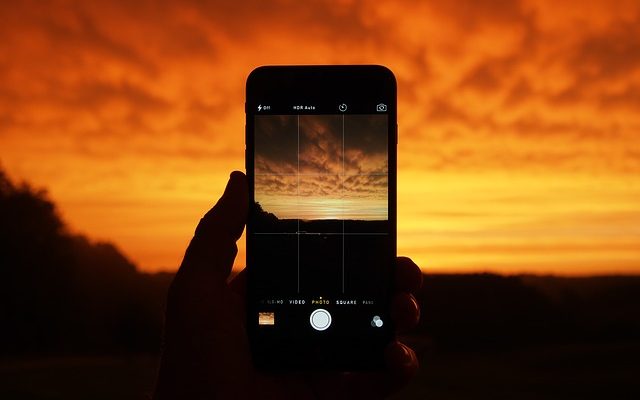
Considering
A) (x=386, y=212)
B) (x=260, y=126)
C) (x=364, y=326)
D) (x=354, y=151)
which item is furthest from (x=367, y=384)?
(x=260, y=126)

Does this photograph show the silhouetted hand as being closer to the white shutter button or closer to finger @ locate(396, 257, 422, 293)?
finger @ locate(396, 257, 422, 293)

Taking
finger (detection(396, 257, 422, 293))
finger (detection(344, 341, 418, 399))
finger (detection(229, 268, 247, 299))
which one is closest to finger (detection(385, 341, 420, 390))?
finger (detection(344, 341, 418, 399))

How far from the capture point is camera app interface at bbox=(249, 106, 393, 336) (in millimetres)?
3605

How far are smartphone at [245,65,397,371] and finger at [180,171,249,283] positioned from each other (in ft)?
0.25

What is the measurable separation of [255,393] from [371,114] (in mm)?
1387

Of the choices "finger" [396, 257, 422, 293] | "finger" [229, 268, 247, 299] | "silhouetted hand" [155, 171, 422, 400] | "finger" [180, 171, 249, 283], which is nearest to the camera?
"silhouetted hand" [155, 171, 422, 400]

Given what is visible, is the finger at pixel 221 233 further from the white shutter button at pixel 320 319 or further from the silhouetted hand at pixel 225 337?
the white shutter button at pixel 320 319

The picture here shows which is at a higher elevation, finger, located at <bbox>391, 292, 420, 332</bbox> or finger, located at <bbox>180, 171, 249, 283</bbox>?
finger, located at <bbox>180, 171, 249, 283</bbox>

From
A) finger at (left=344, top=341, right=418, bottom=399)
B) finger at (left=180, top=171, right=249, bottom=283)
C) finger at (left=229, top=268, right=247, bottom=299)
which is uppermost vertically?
finger at (left=180, top=171, right=249, bottom=283)

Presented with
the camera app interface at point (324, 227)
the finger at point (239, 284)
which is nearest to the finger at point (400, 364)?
the camera app interface at point (324, 227)

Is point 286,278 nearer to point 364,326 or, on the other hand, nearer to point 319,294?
point 319,294

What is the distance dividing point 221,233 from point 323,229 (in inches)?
18.6

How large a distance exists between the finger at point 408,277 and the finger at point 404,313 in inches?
3.0

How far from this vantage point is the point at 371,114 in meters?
3.67
